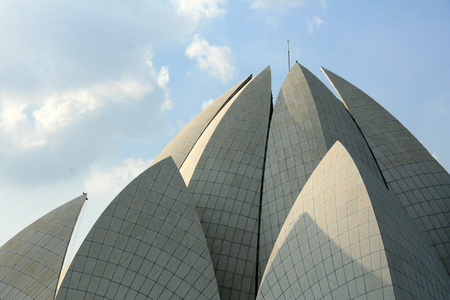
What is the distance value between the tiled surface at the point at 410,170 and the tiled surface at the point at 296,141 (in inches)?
45.3

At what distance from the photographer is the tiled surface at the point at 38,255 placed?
28.0m

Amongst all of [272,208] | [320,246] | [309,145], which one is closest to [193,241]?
[272,208]

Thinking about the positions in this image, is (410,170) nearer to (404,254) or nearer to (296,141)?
(296,141)

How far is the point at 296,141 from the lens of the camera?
33.1 meters

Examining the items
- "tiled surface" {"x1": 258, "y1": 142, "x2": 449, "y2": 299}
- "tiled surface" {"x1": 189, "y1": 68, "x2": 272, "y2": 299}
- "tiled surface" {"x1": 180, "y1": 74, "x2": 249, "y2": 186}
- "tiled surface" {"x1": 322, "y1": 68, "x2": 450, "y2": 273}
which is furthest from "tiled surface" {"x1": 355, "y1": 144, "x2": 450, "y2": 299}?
"tiled surface" {"x1": 180, "y1": 74, "x2": 249, "y2": 186}

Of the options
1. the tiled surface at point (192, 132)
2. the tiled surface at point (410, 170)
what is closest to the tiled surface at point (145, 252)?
the tiled surface at point (192, 132)

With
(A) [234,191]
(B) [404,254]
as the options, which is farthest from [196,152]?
(B) [404,254]

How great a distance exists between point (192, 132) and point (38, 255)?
16.7 m

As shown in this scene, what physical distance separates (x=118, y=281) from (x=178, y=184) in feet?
22.6

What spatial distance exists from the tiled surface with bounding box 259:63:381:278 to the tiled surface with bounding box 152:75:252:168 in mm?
7576

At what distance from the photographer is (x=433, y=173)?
33781mm

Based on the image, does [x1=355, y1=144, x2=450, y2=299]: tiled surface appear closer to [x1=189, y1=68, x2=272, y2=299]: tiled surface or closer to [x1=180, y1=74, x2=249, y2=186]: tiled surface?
[x1=189, y1=68, x2=272, y2=299]: tiled surface

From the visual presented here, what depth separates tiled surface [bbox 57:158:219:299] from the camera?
25438 mm

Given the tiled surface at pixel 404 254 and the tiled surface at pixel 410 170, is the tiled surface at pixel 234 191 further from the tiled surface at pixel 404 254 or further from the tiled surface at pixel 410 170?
the tiled surface at pixel 404 254
